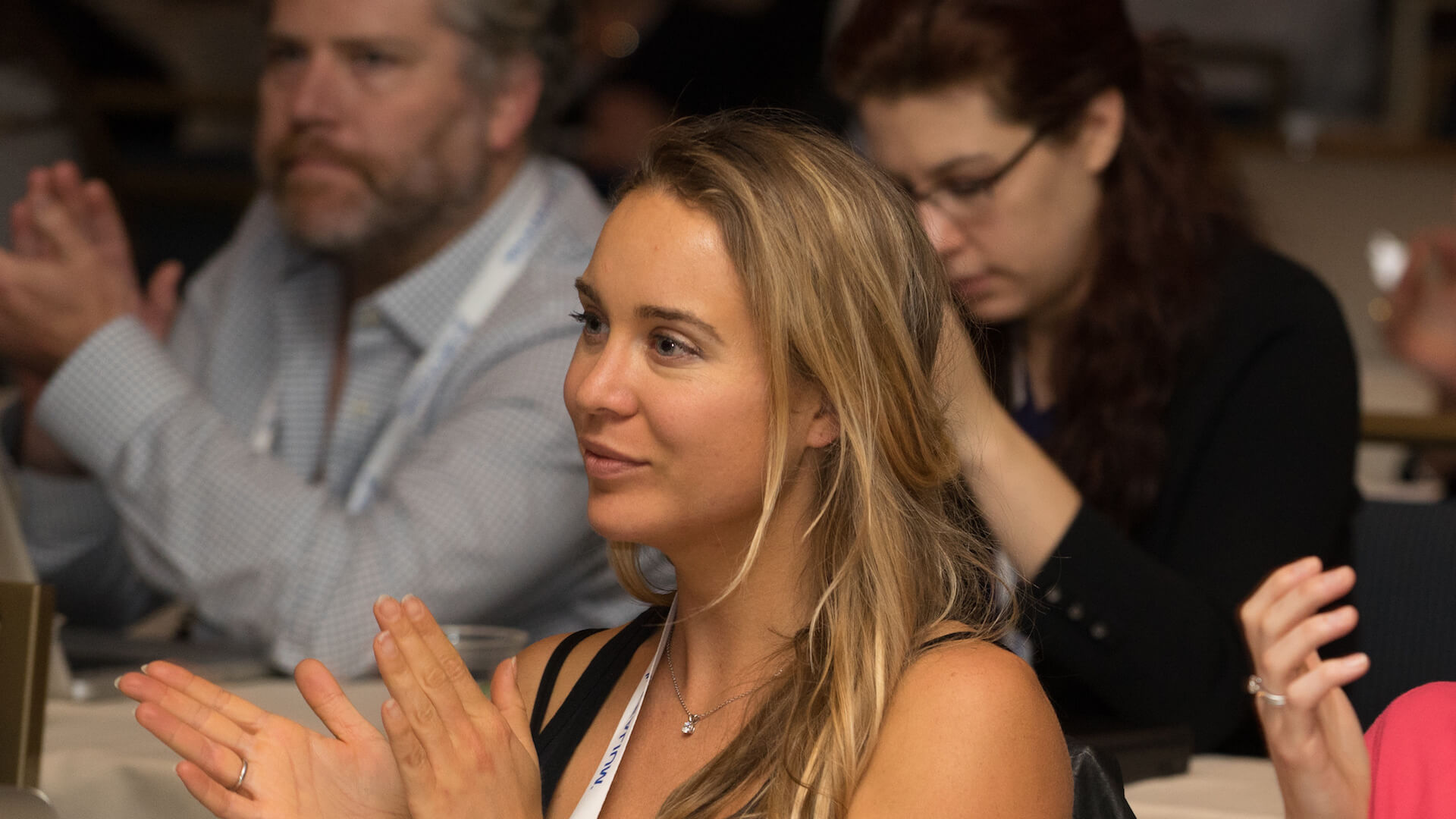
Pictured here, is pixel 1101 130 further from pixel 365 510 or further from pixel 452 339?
pixel 365 510

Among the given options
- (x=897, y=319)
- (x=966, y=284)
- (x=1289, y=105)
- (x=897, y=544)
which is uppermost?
(x=897, y=319)

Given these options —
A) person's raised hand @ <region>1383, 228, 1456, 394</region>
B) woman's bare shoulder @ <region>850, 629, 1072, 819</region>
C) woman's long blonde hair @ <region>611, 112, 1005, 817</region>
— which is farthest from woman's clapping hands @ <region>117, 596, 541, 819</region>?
person's raised hand @ <region>1383, 228, 1456, 394</region>

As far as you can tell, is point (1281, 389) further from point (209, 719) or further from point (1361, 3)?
point (1361, 3)

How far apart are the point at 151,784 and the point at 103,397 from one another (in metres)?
0.55

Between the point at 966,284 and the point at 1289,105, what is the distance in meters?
2.84

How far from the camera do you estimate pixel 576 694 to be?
1222 millimetres

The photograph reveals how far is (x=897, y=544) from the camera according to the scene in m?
A: 1.09

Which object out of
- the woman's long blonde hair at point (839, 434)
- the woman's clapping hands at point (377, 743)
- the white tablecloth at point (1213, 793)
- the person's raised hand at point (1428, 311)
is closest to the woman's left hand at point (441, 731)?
the woman's clapping hands at point (377, 743)

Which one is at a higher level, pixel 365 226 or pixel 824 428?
pixel 824 428

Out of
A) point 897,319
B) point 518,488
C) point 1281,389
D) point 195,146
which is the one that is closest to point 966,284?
point 1281,389

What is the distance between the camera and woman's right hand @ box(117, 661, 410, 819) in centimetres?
97

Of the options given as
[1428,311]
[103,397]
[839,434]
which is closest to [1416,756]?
[839,434]

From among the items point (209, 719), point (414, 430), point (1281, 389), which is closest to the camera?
point (209, 719)

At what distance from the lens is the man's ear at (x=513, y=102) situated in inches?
82.7
